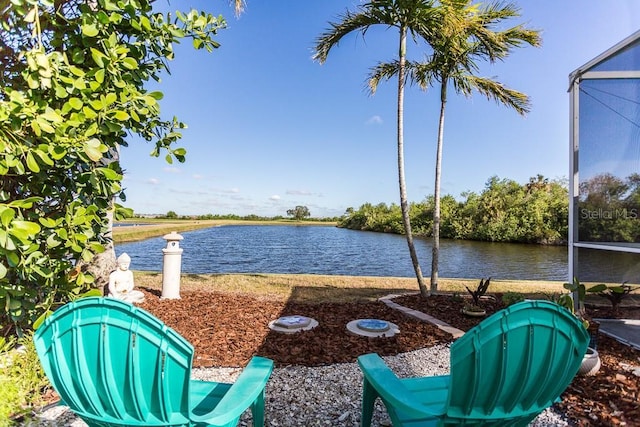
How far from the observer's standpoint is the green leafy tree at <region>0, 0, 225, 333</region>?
1.57 metres

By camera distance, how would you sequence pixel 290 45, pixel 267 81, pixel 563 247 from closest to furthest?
pixel 290 45 → pixel 267 81 → pixel 563 247

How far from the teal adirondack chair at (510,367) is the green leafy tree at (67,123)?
1.85m

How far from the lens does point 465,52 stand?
5.75 meters

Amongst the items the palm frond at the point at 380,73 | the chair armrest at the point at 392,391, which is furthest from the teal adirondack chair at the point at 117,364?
the palm frond at the point at 380,73

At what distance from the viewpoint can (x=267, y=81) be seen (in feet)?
42.2

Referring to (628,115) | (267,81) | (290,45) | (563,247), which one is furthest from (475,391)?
(563,247)

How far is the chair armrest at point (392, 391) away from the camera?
1400mm

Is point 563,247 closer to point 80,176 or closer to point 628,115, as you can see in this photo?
point 628,115

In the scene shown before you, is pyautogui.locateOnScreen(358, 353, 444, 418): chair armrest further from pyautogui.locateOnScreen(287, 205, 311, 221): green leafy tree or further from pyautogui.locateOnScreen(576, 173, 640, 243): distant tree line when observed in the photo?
pyautogui.locateOnScreen(287, 205, 311, 221): green leafy tree

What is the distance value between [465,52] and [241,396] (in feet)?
20.5

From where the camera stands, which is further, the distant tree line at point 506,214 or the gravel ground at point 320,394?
the distant tree line at point 506,214

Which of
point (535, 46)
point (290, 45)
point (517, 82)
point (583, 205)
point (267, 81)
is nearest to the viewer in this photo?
point (583, 205)

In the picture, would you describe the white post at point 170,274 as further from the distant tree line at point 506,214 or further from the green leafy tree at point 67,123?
the distant tree line at point 506,214

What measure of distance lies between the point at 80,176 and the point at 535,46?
6.86m
